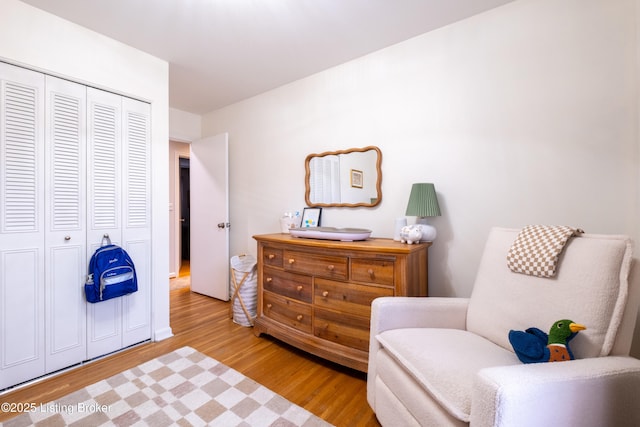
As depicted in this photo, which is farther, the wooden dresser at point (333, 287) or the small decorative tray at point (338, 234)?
the small decorative tray at point (338, 234)

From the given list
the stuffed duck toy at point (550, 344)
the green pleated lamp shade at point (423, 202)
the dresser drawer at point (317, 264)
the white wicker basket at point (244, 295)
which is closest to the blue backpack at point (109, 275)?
the white wicker basket at point (244, 295)

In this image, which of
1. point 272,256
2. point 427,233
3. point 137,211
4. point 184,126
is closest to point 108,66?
point 137,211

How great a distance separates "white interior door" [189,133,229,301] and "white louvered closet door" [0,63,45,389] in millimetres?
1647

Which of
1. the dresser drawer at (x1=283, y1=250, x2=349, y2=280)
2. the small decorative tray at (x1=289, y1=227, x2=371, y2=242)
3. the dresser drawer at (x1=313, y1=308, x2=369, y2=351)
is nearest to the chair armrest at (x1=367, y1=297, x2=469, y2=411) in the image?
the dresser drawer at (x1=313, y1=308, x2=369, y2=351)

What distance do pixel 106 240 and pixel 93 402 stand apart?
1097 millimetres

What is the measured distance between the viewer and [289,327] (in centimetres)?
218

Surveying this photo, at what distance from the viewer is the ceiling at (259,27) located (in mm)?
1777

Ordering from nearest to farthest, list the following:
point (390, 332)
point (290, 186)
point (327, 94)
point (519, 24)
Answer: point (390, 332) < point (519, 24) < point (327, 94) < point (290, 186)

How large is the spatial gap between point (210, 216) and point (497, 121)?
3150 millimetres

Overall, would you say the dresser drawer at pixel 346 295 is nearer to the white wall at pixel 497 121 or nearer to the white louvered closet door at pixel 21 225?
the white wall at pixel 497 121

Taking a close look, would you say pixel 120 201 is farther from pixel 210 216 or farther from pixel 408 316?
pixel 408 316

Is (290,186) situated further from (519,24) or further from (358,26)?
(519,24)

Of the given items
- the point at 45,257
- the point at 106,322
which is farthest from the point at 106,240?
the point at 106,322

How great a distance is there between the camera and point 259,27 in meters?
1.99
